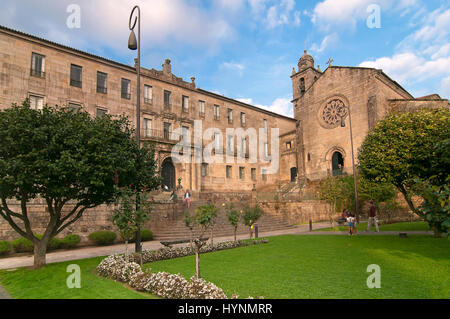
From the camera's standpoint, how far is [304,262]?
10.0m

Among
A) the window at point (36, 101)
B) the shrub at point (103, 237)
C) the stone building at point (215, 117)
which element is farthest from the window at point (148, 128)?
the shrub at point (103, 237)

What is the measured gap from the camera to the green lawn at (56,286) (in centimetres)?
717

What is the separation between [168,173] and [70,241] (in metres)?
15.3

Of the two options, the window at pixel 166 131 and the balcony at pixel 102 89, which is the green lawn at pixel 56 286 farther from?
the window at pixel 166 131

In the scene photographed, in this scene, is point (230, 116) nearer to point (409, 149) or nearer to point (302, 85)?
point (302, 85)

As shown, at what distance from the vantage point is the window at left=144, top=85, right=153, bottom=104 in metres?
31.4

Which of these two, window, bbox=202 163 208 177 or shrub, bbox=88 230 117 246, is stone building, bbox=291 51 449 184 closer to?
window, bbox=202 163 208 177

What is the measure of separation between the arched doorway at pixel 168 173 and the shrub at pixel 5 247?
55.4 ft

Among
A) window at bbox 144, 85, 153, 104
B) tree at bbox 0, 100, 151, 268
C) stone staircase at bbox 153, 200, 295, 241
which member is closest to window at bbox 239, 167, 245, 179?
stone staircase at bbox 153, 200, 295, 241

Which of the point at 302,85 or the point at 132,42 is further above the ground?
the point at 302,85

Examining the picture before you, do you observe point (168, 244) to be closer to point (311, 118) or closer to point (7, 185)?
point (7, 185)

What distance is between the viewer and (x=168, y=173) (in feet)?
104

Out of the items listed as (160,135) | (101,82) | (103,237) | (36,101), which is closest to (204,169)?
(160,135)
